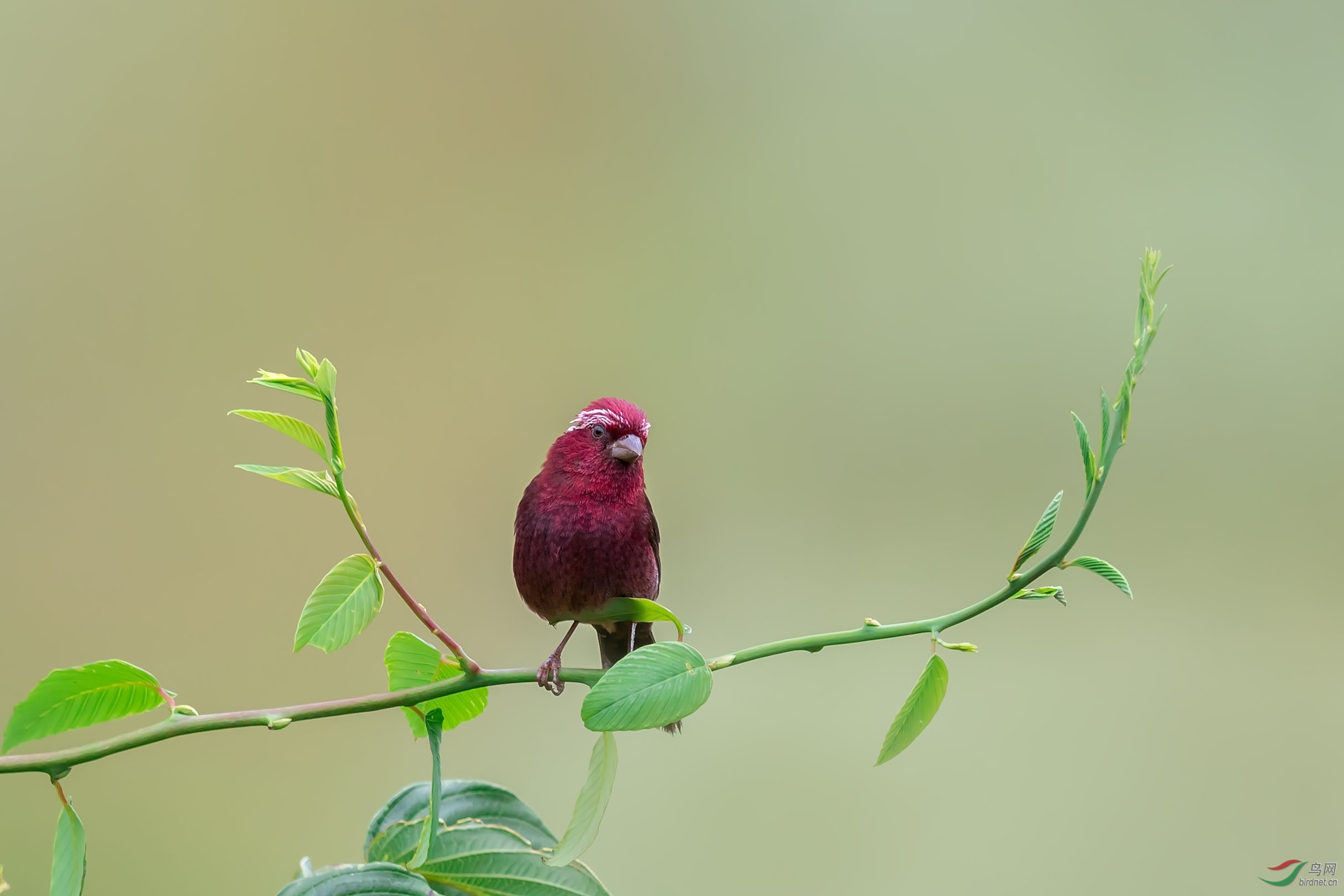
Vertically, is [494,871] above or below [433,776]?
below

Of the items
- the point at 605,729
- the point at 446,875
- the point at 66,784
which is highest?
the point at 605,729

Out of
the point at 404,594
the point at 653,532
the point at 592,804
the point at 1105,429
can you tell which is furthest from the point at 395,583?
the point at 1105,429

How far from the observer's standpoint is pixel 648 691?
563 millimetres

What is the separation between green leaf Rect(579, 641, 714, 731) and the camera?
0.55 m

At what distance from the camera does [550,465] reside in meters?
0.89

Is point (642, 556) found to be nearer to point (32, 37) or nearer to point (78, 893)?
point (78, 893)

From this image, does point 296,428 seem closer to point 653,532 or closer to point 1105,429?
point 653,532

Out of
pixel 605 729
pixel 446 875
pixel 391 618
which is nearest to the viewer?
pixel 605 729

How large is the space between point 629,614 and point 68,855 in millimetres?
423

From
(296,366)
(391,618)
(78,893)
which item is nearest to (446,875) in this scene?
(78,893)

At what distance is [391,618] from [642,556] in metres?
1.29

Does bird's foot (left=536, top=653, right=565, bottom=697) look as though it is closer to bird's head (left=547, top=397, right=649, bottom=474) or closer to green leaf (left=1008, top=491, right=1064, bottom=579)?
bird's head (left=547, top=397, right=649, bottom=474)

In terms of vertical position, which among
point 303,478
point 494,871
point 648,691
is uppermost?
point 303,478

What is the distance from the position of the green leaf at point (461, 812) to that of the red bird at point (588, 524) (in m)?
0.14
